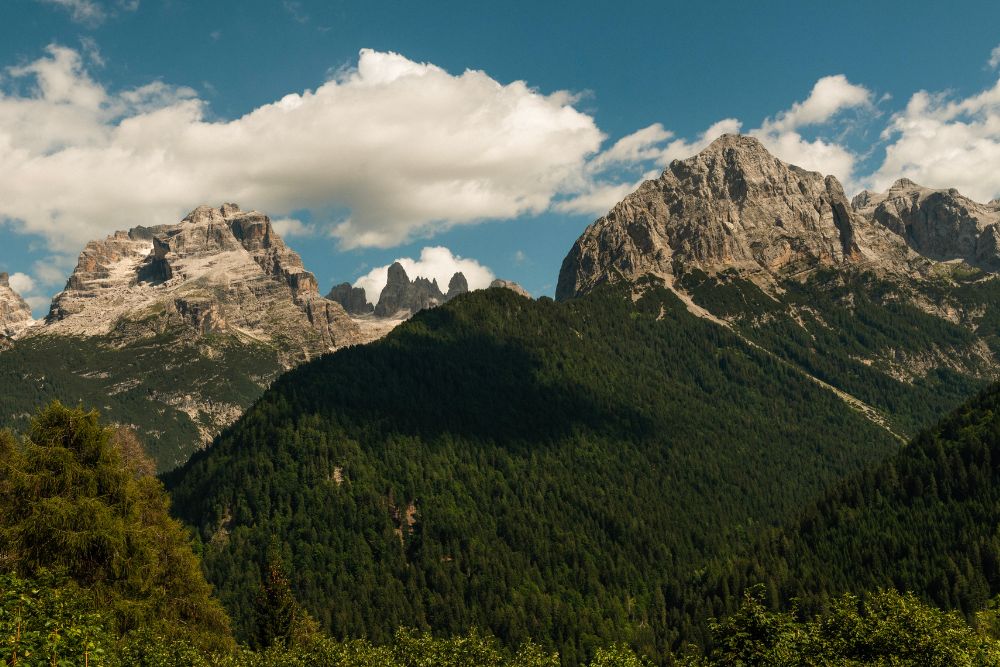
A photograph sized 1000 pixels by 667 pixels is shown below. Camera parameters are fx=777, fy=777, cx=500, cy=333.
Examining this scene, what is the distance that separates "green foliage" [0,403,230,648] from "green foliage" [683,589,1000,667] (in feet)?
124

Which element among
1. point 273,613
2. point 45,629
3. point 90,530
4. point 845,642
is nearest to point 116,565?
point 90,530

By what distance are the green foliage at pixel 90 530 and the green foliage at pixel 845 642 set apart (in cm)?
3776

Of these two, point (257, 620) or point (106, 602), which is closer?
point (106, 602)

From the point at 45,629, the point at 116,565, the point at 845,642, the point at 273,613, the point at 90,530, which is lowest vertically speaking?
the point at 845,642

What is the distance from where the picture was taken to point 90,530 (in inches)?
2024

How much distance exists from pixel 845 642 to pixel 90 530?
54815mm

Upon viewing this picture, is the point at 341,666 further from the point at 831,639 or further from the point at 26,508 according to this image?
the point at 831,639

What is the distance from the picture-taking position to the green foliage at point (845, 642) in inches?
2087

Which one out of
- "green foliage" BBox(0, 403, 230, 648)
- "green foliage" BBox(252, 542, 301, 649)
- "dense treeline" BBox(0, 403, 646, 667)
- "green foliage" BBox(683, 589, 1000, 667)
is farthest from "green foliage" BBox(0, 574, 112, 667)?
"green foliage" BBox(252, 542, 301, 649)

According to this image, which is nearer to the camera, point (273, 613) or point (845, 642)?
point (845, 642)

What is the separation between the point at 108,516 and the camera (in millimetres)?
52625

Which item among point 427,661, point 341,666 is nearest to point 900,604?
point 427,661

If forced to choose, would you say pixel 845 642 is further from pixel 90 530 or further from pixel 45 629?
pixel 90 530

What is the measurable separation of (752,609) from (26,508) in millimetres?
50275
